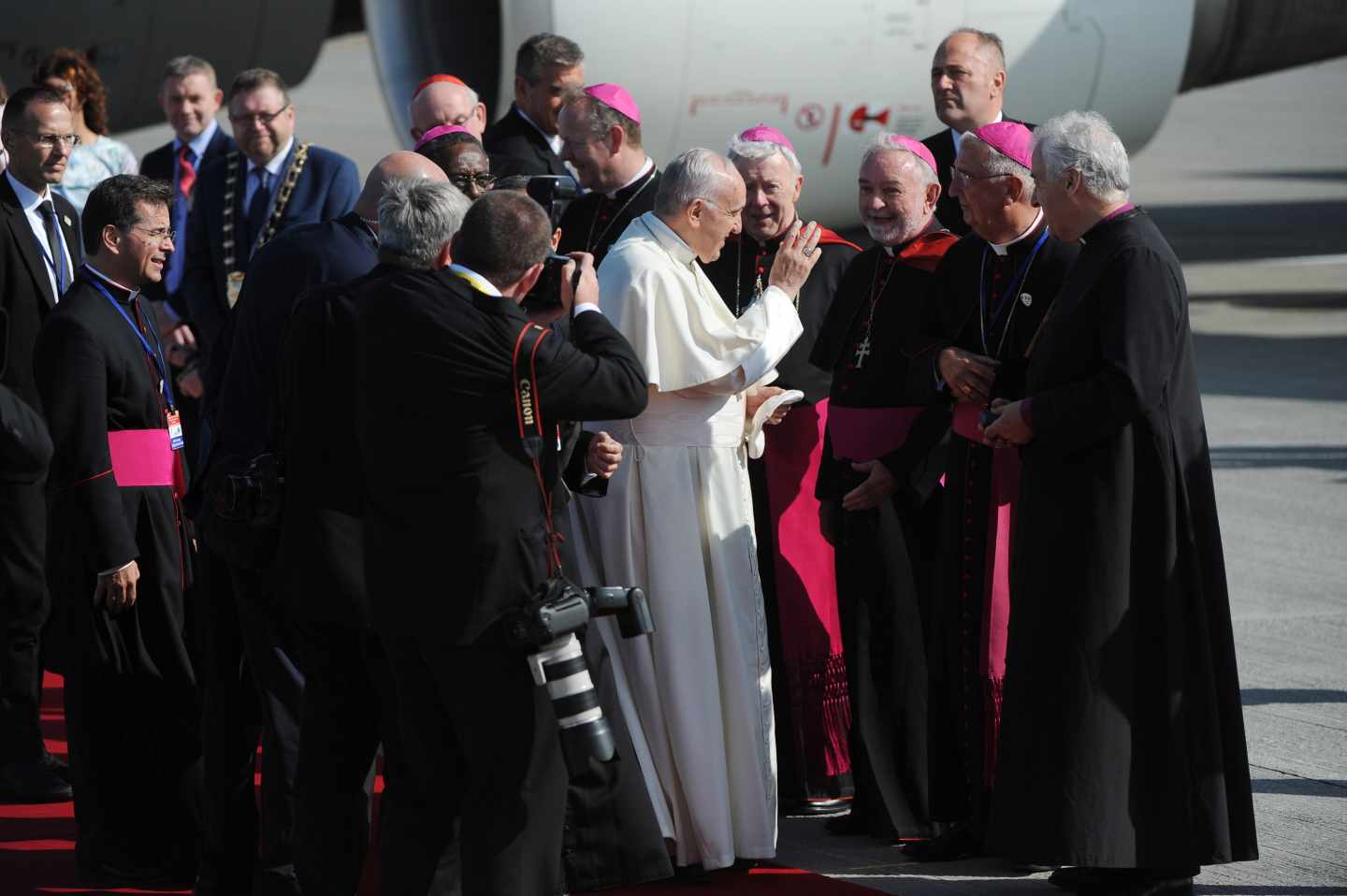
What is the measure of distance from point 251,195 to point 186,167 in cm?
102

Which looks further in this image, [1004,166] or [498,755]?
[1004,166]

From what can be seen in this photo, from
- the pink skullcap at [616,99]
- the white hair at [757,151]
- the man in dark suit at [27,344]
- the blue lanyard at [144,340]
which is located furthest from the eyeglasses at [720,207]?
the man in dark suit at [27,344]

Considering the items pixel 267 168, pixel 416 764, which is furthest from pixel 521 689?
pixel 267 168

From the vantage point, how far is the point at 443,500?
130 inches

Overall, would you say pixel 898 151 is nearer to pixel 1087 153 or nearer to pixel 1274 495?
pixel 1087 153

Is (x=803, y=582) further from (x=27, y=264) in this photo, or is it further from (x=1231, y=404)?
(x=1231, y=404)

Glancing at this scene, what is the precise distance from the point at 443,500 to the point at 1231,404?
24.5 feet

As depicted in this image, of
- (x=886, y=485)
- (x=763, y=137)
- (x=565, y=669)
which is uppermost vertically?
(x=763, y=137)

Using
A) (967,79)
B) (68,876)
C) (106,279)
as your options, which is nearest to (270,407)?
(106,279)

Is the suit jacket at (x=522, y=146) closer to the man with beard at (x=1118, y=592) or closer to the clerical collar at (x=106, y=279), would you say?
the clerical collar at (x=106, y=279)

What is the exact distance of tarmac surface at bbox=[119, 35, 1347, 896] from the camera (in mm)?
4301

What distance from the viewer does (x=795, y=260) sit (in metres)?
4.12

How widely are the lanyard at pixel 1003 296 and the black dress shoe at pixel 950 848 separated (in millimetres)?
1107

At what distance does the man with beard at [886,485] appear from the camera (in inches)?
179
